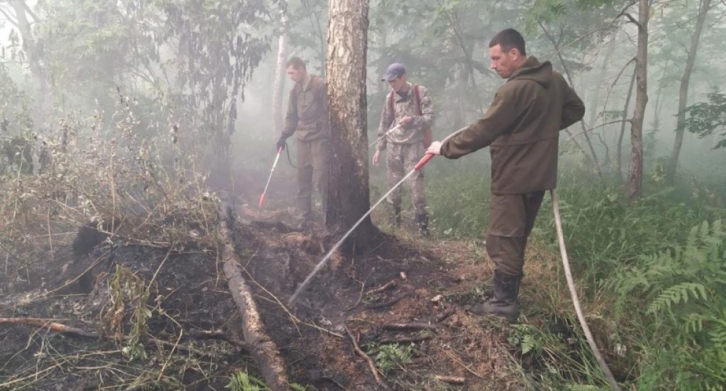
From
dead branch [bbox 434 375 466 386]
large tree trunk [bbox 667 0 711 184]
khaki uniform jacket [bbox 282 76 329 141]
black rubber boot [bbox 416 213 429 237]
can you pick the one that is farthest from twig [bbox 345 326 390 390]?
large tree trunk [bbox 667 0 711 184]

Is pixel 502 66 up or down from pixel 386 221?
up

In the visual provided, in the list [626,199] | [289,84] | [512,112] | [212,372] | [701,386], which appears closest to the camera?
[701,386]

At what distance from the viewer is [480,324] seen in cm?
324

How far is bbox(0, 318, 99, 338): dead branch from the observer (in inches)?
117

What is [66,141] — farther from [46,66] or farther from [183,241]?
[46,66]

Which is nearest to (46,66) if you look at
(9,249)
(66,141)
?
(66,141)

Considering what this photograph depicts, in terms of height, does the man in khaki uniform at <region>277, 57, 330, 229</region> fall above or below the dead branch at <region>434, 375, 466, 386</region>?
above

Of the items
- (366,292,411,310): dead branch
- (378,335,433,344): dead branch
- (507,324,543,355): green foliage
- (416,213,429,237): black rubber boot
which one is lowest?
(416,213,429,237): black rubber boot

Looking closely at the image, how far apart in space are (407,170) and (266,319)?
351 centimetres

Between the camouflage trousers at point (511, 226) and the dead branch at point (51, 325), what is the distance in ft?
10.5

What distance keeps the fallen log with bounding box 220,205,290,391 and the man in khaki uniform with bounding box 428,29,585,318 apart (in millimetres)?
1765

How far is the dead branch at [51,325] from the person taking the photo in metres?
2.96

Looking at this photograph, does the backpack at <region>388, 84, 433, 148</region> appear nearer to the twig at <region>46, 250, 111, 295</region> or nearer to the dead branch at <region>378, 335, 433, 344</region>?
the dead branch at <region>378, 335, 433, 344</region>

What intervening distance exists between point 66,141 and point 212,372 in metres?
3.65
